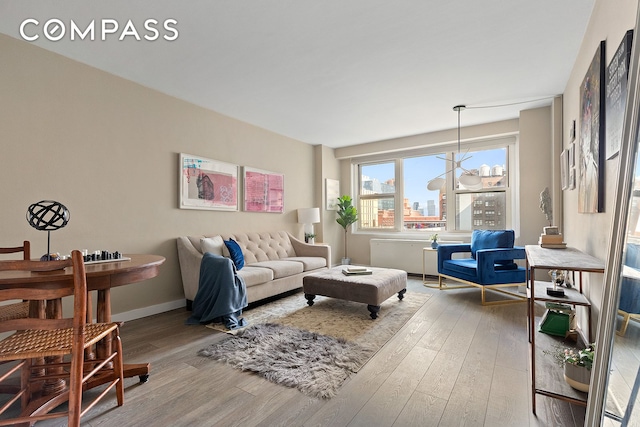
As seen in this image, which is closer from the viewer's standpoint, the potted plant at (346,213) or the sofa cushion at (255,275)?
the sofa cushion at (255,275)

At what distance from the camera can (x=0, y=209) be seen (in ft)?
7.57

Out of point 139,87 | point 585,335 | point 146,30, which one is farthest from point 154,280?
point 585,335

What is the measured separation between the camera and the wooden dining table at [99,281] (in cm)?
140

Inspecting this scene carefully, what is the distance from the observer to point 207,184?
386 centimetres

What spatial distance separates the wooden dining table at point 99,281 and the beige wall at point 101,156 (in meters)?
1.15

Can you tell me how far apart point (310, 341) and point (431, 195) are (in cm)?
407

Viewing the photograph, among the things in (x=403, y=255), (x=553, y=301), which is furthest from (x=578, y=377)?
(x=403, y=255)

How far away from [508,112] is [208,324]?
4754 millimetres

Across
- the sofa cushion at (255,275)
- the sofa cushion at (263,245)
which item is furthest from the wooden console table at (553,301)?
the sofa cushion at (263,245)

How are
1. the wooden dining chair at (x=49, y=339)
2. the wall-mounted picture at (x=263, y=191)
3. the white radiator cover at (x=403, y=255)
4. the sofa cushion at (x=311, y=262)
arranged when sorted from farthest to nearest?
the white radiator cover at (x=403, y=255) < the wall-mounted picture at (x=263, y=191) < the sofa cushion at (x=311, y=262) < the wooden dining chair at (x=49, y=339)

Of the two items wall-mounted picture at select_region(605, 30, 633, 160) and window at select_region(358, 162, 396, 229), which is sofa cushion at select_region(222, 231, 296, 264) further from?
wall-mounted picture at select_region(605, 30, 633, 160)

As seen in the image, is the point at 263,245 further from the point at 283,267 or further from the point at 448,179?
the point at 448,179

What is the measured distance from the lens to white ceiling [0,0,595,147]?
2.08 metres

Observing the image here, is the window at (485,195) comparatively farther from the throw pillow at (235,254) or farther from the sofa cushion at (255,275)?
the throw pillow at (235,254)
